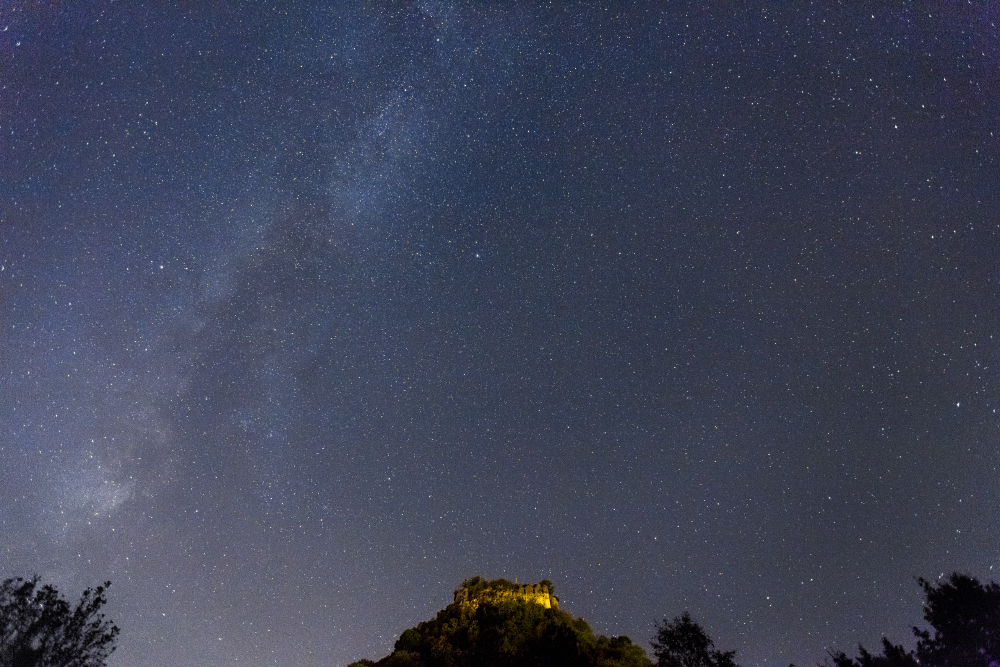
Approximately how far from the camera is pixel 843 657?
133 feet

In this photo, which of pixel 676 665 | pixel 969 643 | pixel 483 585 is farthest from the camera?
pixel 483 585

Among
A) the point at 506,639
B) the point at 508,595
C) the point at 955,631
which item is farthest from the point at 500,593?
the point at 955,631

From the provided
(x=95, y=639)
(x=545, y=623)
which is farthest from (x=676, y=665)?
(x=95, y=639)

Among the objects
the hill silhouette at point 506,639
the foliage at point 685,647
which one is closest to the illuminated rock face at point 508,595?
the hill silhouette at point 506,639

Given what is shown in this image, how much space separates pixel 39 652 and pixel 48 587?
3.18 meters

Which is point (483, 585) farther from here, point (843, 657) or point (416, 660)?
point (843, 657)

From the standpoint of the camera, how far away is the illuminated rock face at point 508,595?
46688 mm

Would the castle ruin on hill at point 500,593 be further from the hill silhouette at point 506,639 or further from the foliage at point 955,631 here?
the foliage at point 955,631

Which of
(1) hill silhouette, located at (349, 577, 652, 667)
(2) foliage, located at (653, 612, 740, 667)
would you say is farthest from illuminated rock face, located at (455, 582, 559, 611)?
(2) foliage, located at (653, 612, 740, 667)

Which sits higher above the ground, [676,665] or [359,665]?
[359,665]

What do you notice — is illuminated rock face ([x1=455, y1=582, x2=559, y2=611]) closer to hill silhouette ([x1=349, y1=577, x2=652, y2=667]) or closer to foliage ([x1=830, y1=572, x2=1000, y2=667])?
hill silhouette ([x1=349, y1=577, x2=652, y2=667])

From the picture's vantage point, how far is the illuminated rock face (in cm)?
4669

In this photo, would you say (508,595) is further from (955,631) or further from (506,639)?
(955,631)

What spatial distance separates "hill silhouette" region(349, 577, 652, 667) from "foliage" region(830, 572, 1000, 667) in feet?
60.2
